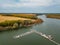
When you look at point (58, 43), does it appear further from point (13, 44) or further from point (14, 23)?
point (14, 23)

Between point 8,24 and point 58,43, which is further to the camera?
point 8,24

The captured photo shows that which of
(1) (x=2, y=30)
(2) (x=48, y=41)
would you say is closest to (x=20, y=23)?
(1) (x=2, y=30)

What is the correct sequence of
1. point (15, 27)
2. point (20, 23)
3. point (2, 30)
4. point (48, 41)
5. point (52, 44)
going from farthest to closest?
point (20, 23)
point (15, 27)
point (2, 30)
point (48, 41)
point (52, 44)

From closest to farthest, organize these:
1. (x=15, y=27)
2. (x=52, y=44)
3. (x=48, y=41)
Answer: (x=52, y=44) < (x=48, y=41) < (x=15, y=27)

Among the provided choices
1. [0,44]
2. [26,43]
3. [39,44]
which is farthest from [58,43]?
[0,44]

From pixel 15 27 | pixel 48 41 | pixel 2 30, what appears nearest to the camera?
pixel 48 41

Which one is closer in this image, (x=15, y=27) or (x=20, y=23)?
(x=15, y=27)

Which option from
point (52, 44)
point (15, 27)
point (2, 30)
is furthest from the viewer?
point (15, 27)

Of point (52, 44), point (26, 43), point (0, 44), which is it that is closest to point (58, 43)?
point (52, 44)

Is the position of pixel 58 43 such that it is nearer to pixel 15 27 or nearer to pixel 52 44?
pixel 52 44
